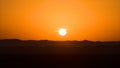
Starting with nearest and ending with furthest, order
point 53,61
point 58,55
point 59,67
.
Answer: point 59,67, point 53,61, point 58,55

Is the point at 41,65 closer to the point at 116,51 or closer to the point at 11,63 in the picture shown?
the point at 11,63

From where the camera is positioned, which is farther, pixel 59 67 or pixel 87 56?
pixel 87 56

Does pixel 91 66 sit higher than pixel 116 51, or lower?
lower

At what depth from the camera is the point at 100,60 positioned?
936 inches

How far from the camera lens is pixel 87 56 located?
80.8 feet

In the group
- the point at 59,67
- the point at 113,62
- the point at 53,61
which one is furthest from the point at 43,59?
the point at 113,62

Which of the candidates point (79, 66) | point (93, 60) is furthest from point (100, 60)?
point (79, 66)

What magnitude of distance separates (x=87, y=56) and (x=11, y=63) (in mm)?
5255

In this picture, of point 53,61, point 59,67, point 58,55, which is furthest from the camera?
point 58,55

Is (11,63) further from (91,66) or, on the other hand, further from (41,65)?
(91,66)

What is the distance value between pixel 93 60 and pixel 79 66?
1.91 meters

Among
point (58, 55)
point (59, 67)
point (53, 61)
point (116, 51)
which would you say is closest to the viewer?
point (59, 67)

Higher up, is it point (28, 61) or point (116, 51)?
point (116, 51)

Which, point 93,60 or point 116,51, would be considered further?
point 116,51
